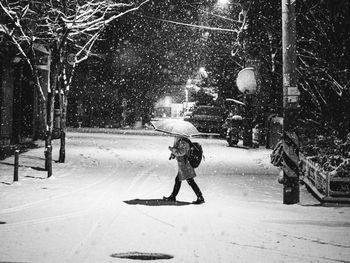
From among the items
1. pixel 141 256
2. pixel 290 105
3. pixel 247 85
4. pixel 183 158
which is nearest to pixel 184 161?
pixel 183 158

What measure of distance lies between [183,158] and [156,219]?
6.59 feet

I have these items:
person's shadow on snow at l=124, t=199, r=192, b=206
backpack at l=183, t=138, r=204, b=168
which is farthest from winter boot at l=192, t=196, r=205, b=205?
backpack at l=183, t=138, r=204, b=168

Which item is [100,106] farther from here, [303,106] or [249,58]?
[303,106]

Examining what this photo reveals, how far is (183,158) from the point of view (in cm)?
1018

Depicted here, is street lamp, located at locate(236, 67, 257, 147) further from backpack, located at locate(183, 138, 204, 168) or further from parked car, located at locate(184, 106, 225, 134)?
backpack, located at locate(183, 138, 204, 168)

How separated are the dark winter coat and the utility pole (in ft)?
7.09

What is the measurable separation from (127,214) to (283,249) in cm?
325

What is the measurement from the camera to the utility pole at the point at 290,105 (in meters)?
10.5

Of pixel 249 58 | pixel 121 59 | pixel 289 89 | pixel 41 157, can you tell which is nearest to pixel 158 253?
pixel 289 89

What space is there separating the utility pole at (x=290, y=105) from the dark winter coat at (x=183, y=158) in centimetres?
216

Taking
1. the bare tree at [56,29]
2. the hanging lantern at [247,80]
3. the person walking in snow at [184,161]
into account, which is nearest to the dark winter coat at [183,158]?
the person walking in snow at [184,161]

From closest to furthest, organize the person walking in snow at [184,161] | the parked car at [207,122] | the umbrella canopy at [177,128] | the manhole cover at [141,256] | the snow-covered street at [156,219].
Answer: the manhole cover at [141,256]
the snow-covered street at [156,219]
the umbrella canopy at [177,128]
the person walking in snow at [184,161]
the parked car at [207,122]

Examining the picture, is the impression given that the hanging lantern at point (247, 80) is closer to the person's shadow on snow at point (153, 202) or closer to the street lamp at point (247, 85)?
the street lamp at point (247, 85)

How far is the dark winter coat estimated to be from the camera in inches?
397
